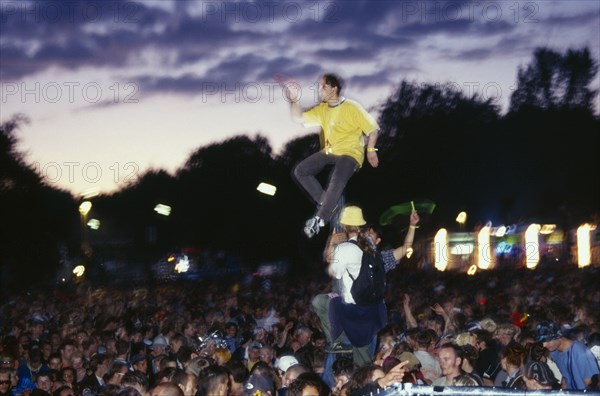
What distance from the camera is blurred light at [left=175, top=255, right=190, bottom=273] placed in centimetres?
5407

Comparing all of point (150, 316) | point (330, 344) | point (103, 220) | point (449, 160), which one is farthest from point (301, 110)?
point (103, 220)

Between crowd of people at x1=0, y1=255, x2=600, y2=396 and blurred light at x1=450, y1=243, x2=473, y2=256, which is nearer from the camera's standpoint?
crowd of people at x1=0, y1=255, x2=600, y2=396

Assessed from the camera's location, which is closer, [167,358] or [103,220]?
[167,358]

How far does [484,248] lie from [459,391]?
155 ft

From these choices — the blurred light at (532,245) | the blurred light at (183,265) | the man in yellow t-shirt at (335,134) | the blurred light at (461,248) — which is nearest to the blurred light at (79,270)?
the blurred light at (183,265)

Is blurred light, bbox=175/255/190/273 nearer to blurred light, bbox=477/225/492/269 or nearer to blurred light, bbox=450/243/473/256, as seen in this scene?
blurred light, bbox=450/243/473/256

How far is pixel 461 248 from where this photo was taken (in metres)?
50.2

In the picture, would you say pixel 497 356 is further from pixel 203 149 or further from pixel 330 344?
pixel 203 149

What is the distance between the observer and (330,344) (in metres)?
9.19

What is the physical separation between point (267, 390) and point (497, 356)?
324 cm

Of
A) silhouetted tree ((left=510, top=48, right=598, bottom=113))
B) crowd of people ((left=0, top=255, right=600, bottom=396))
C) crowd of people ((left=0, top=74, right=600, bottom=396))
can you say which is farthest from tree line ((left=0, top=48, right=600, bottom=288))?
crowd of people ((left=0, top=74, right=600, bottom=396))

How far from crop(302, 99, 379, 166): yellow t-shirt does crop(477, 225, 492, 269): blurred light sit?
4134 centimetres

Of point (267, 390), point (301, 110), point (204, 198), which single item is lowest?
point (267, 390)

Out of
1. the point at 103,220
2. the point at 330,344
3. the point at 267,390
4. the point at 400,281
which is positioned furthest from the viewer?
the point at 103,220
